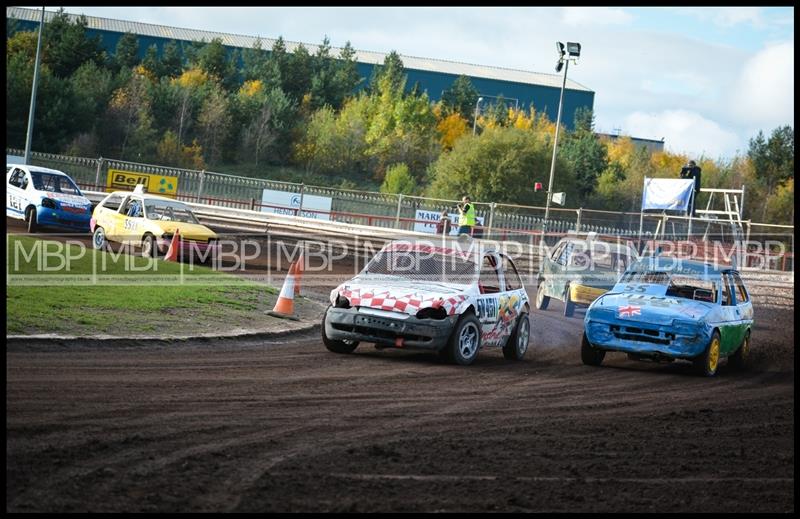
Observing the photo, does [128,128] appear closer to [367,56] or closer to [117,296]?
[367,56]

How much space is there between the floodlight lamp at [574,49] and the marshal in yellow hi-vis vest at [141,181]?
17.5 meters

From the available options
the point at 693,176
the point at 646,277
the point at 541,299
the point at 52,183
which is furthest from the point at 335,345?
the point at 693,176

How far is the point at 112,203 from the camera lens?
23.1 meters

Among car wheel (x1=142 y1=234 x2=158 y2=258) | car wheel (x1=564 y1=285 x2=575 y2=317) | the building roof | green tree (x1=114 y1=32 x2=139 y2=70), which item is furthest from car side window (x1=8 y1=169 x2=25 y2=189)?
the building roof

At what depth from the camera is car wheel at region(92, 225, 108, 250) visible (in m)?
22.5

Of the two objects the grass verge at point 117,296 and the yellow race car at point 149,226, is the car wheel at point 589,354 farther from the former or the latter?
the yellow race car at point 149,226

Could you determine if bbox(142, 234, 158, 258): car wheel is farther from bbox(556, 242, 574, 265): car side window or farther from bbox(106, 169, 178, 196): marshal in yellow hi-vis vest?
bbox(106, 169, 178, 196): marshal in yellow hi-vis vest

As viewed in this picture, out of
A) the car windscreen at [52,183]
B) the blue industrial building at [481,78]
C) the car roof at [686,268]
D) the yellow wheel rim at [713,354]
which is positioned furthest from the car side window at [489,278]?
the blue industrial building at [481,78]

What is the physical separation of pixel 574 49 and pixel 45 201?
26033mm

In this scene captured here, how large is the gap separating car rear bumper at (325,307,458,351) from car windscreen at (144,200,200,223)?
1109 centimetres

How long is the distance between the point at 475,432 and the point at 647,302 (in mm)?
6061

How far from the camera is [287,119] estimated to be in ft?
264

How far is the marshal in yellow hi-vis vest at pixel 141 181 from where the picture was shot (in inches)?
1645

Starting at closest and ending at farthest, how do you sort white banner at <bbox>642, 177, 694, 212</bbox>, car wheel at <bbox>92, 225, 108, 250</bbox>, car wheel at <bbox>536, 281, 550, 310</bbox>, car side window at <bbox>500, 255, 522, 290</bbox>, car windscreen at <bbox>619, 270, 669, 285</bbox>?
1. car side window at <bbox>500, 255, 522, 290</bbox>
2. car windscreen at <bbox>619, 270, 669, 285</bbox>
3. car wheel at <bbox>536, 281, 550, 310</bbox>
4. car wheel at <bbox>92, 225, 108, 250</bbox>
5. white banner at <bbox>642, 177, 694, 212</bbox>
